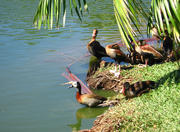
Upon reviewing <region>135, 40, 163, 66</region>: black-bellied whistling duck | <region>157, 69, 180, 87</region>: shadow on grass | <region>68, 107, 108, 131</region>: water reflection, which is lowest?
<region>68, 107, 108, 131</region>: water reflection

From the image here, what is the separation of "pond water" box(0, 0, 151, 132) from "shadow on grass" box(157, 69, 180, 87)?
5.07ft

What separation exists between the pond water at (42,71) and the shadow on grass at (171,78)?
1546 millimetres

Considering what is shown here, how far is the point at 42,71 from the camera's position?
397 inches

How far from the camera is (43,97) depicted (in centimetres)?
823

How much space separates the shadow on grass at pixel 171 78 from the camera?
662cm

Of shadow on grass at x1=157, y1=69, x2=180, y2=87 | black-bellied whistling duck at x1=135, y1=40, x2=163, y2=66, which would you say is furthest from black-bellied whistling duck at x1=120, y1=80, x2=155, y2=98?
black-bellied whistling duck at x1=135, y1=40, x2=163, y2=66

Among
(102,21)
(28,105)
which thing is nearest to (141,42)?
(28,105)

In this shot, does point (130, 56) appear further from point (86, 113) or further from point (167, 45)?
point (86, 113)

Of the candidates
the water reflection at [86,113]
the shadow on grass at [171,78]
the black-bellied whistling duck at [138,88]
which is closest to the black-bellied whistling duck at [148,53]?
the shadow on grass at [171,78]

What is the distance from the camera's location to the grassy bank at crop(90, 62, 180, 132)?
16.8ft

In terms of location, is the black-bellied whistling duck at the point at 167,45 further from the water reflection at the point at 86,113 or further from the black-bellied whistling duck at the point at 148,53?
the water reflection at the point at 86,113

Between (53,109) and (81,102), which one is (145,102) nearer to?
(81,102)

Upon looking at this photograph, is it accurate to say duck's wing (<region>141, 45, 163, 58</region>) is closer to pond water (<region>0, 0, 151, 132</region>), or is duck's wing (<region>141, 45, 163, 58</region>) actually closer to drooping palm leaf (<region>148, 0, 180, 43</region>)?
pond water (<region>0, 0, 151, 132</region>)

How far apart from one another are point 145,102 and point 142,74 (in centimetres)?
185
